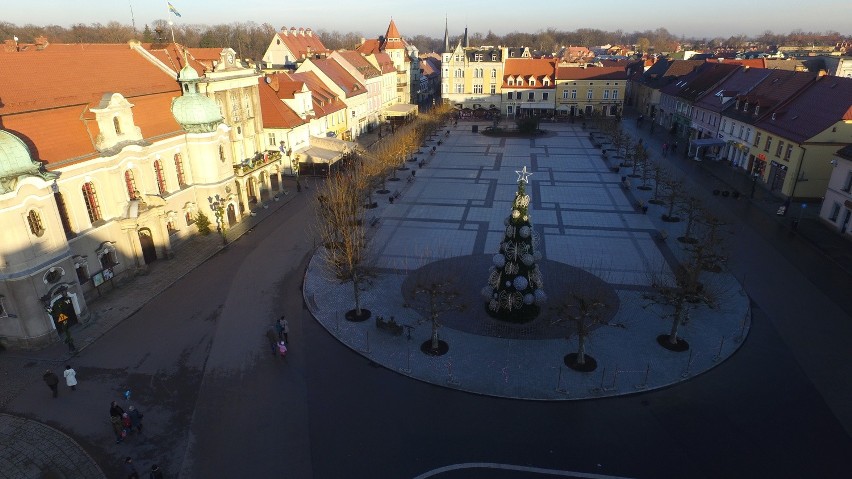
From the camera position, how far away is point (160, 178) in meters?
34.3

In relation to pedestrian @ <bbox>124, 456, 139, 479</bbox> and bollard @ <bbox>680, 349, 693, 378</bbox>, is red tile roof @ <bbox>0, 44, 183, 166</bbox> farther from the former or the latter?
bollard @ <bbox>680, 349, 693, 378</bbox>

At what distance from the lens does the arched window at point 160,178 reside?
33906mm

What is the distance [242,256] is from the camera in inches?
1379

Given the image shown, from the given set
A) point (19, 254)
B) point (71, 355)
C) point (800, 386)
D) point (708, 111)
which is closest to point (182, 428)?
point (71, 355)

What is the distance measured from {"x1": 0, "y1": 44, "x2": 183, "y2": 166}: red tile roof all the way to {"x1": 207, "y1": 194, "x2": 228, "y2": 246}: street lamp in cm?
538

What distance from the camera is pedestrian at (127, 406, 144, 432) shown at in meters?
18.9

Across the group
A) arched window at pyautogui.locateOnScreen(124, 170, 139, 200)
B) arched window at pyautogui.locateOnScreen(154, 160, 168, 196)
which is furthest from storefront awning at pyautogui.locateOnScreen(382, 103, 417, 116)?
arched window at pyautogui.locateOnScreen(124, 170, 139, 200)

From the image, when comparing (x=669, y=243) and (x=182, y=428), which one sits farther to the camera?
(x=669, y=243)

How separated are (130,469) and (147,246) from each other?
19.3 meters

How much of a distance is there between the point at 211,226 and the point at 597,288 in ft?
93.7

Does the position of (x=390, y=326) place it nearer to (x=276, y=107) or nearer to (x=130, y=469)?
(x=130, y=469)

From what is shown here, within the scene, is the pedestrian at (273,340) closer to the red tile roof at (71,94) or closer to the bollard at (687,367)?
the red tile roof at (71,94)

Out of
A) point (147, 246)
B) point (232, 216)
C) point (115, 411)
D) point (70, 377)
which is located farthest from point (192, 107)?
point (115, 411)

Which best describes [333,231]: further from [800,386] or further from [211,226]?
[800,386]
